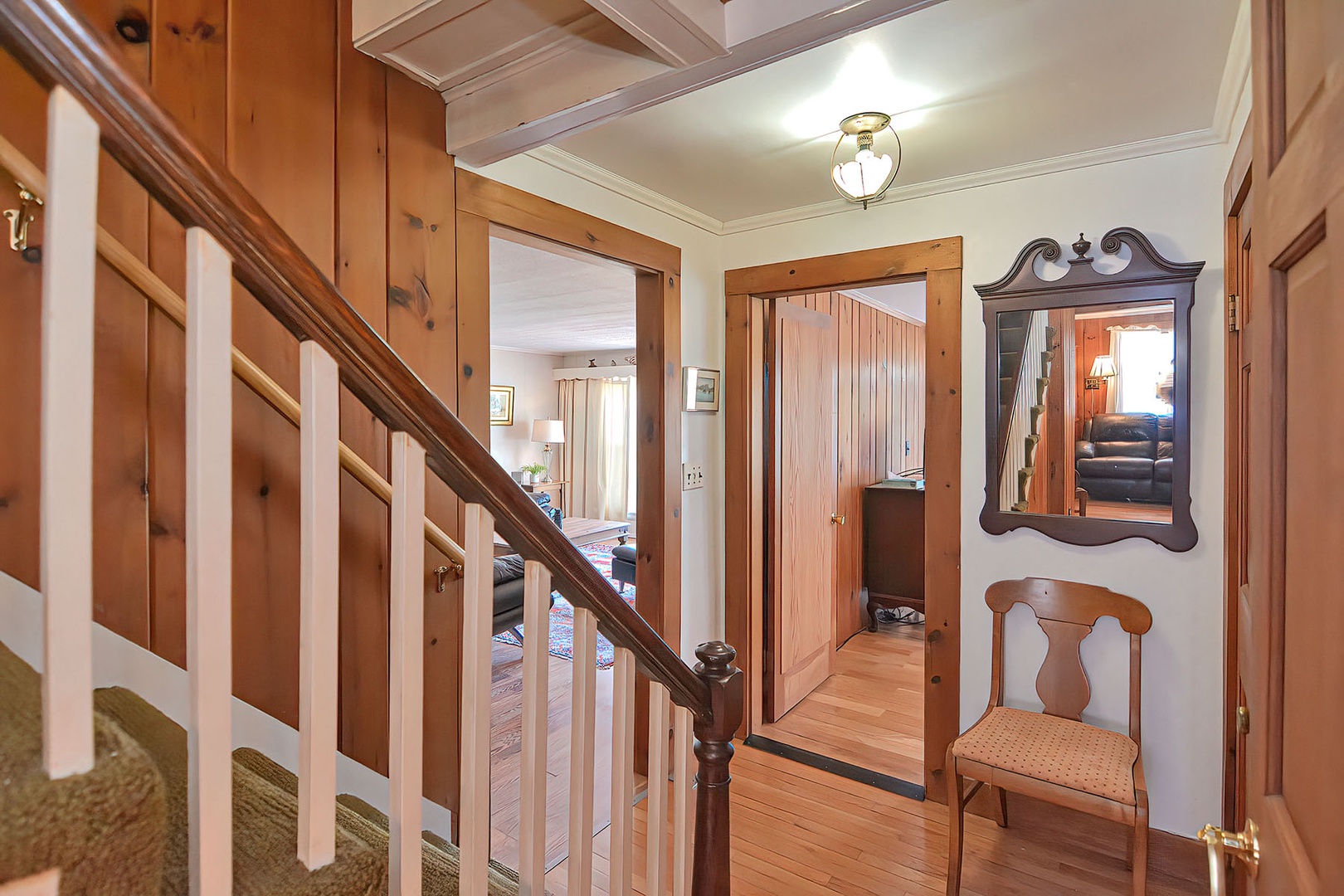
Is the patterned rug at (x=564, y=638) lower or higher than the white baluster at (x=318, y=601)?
lower

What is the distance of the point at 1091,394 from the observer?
7.84 ft

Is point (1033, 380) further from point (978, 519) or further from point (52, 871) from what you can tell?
point (52, 871)

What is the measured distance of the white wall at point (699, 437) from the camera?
2930mm

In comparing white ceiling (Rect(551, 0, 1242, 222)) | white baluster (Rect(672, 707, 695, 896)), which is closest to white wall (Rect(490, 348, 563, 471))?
white ceiling (Rect(551, 0, 1242, 222))

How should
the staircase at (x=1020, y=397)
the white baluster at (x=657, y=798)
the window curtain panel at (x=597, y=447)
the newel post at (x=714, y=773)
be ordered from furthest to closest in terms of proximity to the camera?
the window curtain panel at (x=597, y=447), the staircase at (x=1020, y=397), the newel post at (x=714, y=773), the white baluster at (x=657, y=798)

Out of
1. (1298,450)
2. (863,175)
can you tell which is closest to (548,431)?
(863,175)

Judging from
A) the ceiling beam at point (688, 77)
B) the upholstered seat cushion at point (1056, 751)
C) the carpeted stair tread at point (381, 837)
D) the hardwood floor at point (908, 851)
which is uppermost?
the ceiling beam at point (688, 77)

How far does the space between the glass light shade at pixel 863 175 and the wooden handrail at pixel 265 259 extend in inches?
58.1

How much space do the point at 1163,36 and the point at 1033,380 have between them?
113cm

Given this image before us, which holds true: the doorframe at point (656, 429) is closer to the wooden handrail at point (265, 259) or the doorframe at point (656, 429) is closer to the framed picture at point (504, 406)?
the wooden handrail at point (265, 259)

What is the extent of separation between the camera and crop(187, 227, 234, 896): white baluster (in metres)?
0.65

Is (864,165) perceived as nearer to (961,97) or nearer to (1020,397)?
(961,97)

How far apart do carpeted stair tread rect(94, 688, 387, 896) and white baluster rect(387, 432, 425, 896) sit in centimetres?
4

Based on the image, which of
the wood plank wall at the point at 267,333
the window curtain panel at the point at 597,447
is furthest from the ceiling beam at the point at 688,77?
the window curtain panel at the point at 597,447
